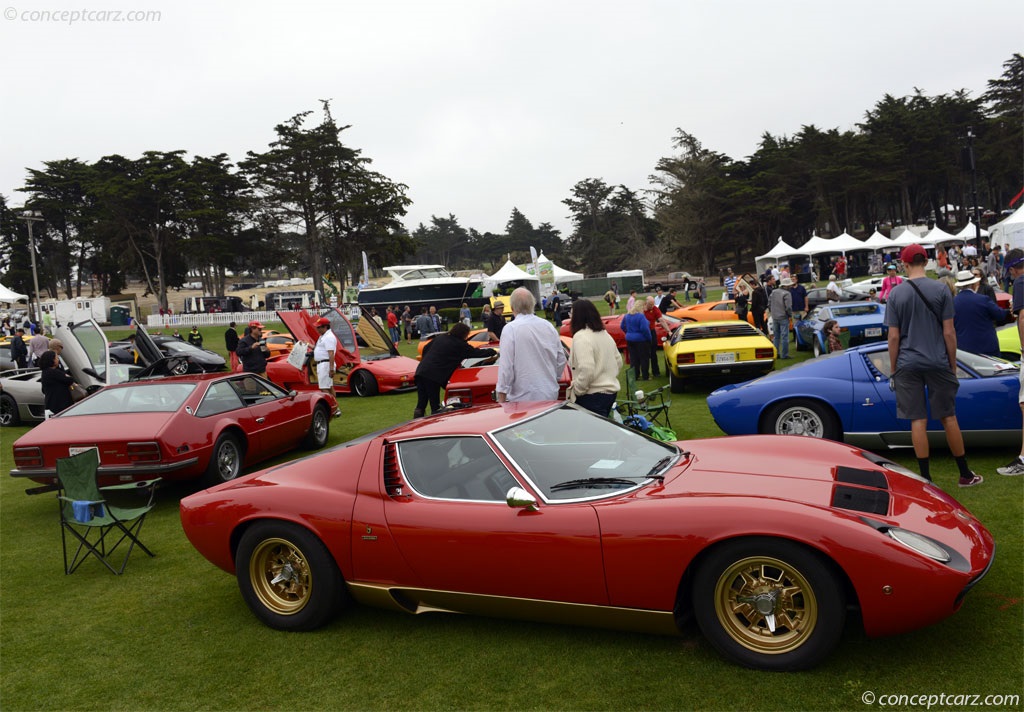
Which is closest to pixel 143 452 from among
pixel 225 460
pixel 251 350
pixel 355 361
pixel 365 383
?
pixel 225 460

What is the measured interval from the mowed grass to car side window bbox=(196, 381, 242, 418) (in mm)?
2702

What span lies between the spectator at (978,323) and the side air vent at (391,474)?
664cm

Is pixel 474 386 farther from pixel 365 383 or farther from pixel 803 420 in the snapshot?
pixel 365 383

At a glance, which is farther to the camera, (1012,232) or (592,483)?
(1012,232)

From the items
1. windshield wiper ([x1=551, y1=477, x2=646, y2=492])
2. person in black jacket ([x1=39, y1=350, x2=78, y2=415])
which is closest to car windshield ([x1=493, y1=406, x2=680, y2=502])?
windshield wiper ([x1=551, y1=477, x2=646, y2=492])

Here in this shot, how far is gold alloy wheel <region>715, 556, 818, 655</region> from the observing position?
3219 mm

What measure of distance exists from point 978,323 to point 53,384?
39.7ft

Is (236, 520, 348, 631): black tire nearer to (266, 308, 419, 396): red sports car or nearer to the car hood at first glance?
the car hood

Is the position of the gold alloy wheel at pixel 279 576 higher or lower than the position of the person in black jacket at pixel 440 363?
lower

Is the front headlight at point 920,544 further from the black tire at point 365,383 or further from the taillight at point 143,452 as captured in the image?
the black tire at point 365,383

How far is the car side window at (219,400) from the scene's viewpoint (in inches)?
310

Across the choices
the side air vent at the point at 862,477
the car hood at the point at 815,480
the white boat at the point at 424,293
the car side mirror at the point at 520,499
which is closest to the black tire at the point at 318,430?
the car hood at the point at 815,480

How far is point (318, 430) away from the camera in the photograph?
10.1m

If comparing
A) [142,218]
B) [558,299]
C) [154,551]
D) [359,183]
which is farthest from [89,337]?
[142,218]
